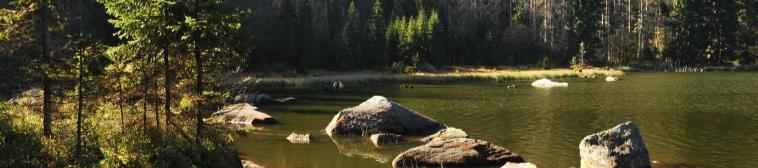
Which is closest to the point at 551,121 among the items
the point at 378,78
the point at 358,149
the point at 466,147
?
the point at 358,149

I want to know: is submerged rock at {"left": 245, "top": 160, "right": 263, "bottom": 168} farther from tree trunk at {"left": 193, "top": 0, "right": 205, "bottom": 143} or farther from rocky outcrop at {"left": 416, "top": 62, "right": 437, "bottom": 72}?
rocky outcrop at {"left": 416, "top": 62, "right": 437, "bottom": 72}

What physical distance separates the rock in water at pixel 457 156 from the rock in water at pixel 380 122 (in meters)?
7.62

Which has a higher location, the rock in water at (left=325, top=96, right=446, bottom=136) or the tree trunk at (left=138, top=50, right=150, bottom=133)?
the tree trunk at (left=138, top=50, right=150, bottom=133)

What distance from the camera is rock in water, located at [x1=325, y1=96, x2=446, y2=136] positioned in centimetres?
3350

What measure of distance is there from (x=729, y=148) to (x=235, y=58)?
67.4 ft

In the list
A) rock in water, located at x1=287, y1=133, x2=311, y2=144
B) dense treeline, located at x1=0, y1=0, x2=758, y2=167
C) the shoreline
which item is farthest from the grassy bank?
rock in water, located at x1=287, y1=133, x2=311, y2=144

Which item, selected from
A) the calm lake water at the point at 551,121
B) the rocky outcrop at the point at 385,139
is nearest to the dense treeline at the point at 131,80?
the calm lake water at the point at 551,121

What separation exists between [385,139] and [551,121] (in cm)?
1258

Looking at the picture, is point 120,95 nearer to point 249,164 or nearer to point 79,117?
point 79,117

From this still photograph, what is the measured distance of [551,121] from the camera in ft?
128

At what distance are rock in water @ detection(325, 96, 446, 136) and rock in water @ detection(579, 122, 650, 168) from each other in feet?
37.7

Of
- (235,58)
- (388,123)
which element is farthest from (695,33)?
(235,58)

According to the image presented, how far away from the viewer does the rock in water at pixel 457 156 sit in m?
24.9

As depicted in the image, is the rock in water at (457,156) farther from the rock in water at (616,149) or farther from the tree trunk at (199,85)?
the tree trunk at (199,85)
